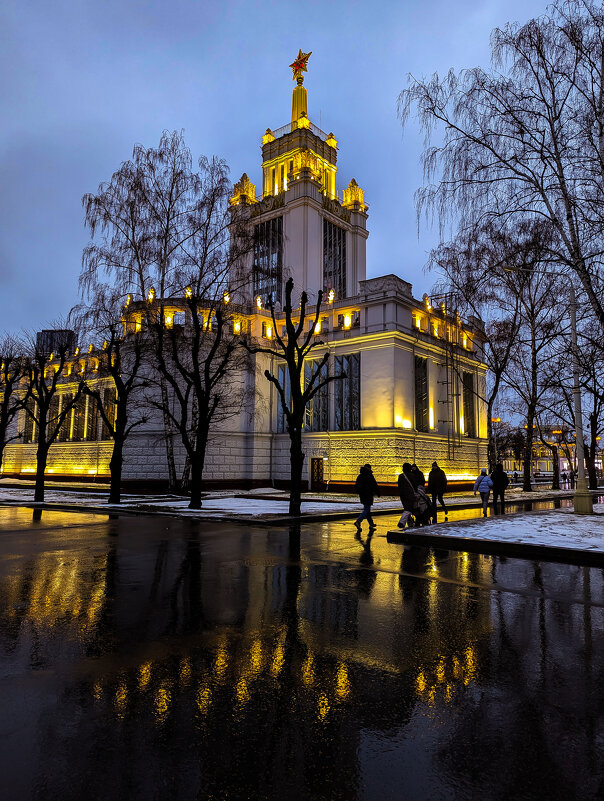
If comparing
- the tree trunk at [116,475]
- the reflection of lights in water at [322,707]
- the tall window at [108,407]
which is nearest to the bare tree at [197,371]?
the tree trunk at [116,475]

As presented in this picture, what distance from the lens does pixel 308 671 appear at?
4117 millimetres

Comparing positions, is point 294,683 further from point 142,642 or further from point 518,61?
point 518,61

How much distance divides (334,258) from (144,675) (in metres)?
53.0

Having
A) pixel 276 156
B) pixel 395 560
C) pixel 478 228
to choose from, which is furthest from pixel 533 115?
pixel 276 156

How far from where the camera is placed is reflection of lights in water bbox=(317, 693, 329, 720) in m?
3.33

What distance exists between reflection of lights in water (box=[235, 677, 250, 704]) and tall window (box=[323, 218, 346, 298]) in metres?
50.2

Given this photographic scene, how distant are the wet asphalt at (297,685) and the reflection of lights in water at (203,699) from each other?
→ 0.07ft

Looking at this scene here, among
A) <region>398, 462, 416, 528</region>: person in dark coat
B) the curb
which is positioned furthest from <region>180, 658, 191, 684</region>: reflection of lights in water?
<region>398, 462, 416, 528</region>: person in dark coat

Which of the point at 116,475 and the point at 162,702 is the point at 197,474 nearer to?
the point at 116,475

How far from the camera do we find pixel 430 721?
328cm

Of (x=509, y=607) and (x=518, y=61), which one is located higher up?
(x=518, y=61)

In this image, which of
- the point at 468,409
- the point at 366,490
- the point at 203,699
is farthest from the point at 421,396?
the point at 203,699

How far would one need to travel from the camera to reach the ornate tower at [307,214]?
49812 mm

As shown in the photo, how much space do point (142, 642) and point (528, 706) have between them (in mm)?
3348
